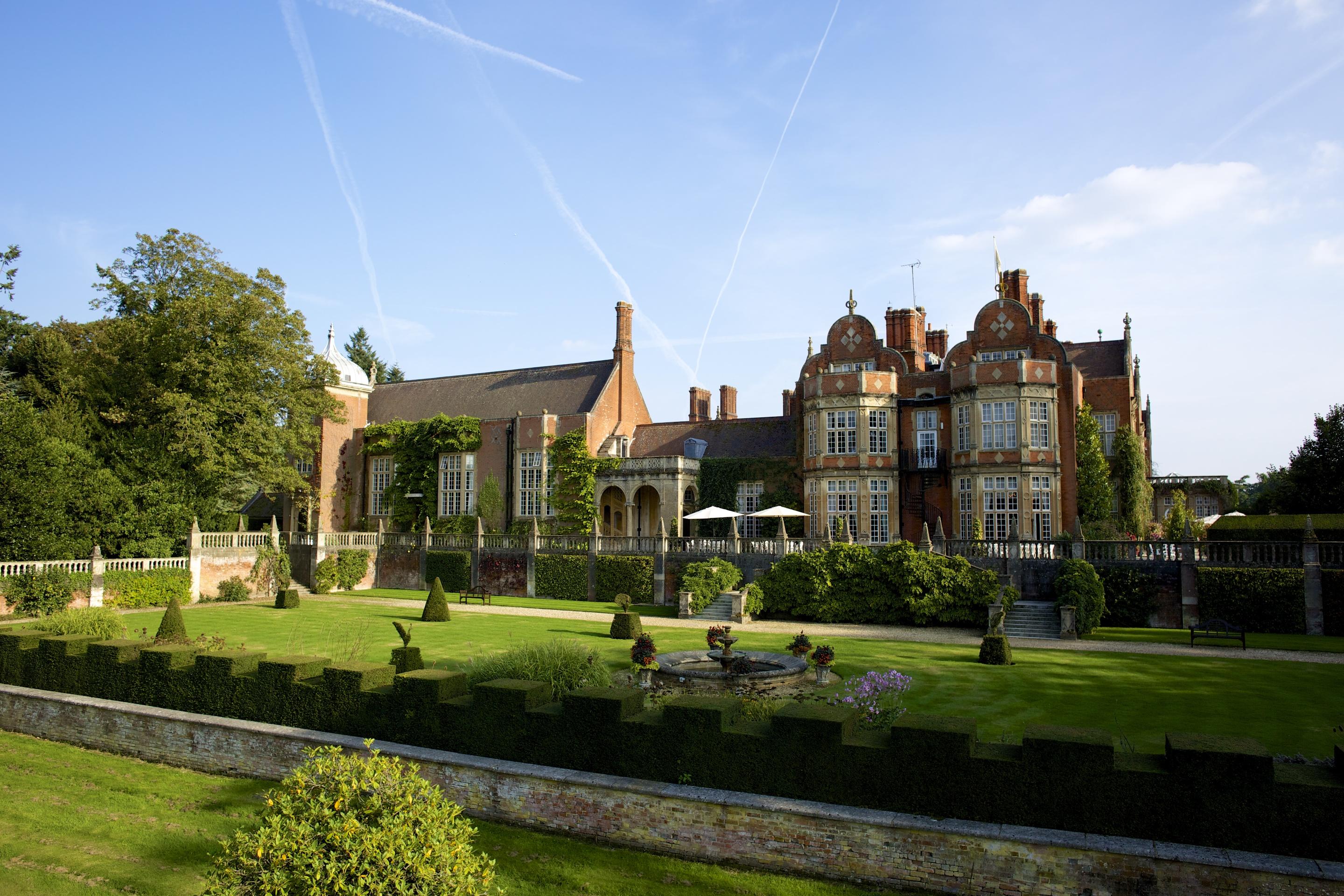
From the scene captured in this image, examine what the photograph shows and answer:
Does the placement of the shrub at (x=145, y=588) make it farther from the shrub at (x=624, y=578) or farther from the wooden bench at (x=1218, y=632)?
the wooden bench at (x=1218, y=632)

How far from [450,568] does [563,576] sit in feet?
22.2

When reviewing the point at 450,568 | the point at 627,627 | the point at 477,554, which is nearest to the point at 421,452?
the point at 450,568

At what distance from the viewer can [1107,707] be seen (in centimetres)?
1494

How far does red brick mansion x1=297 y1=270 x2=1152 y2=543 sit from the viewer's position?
1359 inches

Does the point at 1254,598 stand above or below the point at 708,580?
below

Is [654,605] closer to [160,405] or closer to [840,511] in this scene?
[840,511]

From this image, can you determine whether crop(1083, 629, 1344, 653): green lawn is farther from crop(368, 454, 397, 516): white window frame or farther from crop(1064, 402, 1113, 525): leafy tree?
crop(368, 454, 397, 516): white window frame

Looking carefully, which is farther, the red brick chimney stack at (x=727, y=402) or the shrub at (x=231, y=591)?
the red brick chimney stack at (x=727, y=402)

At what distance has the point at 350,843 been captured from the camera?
212 inches

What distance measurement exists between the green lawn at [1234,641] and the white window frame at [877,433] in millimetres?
12862

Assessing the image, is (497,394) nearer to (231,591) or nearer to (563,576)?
(563,576)

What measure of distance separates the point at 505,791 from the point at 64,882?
180 inches

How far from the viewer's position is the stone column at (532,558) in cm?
3806

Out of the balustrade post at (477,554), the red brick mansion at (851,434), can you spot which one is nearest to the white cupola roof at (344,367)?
the red brick mansion at (851,434)
